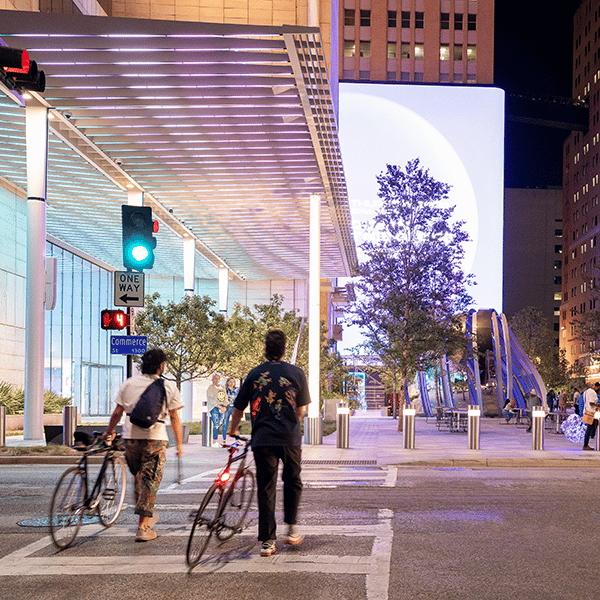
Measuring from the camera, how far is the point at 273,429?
703 centimetres

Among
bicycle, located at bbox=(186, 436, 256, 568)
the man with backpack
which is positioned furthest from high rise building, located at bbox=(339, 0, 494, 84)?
bicycle, located at bbox=(186, 436, 256, 568)

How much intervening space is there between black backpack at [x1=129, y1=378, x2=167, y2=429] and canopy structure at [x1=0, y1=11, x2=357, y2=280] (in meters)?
10.1

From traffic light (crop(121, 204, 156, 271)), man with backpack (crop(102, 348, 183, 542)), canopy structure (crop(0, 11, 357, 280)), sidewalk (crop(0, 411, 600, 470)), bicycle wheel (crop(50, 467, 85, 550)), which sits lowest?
sidewalk (crop(0, 411, 600, 470))

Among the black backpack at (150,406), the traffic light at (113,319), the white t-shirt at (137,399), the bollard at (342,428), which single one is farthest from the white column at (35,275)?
the black backpack at (150,406)

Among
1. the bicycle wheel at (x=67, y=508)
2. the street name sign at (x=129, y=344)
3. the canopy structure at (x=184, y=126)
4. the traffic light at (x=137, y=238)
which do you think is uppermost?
the canopy structure at (x=184, y=126)

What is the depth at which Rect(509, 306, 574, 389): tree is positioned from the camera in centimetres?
7688

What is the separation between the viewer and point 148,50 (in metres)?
17.1

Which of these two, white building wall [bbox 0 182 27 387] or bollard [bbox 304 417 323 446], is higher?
white building wall [bbox 0 182 27 387]

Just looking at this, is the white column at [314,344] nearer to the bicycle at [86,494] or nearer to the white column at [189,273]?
the white column at [189,273]

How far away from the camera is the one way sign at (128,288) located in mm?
12922

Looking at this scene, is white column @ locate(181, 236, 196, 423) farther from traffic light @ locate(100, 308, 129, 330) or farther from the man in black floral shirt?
the man in black floral shirt

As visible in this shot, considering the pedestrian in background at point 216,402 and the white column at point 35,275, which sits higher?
the white column at point 35,275

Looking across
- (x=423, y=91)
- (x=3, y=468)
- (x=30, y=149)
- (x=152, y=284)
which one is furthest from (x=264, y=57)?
(x=423, y=91)

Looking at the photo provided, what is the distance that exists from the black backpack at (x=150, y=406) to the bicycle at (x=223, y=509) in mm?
820
